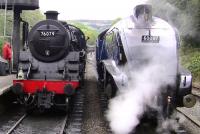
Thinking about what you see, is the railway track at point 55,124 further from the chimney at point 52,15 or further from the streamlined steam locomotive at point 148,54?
the chimney at point 52,15

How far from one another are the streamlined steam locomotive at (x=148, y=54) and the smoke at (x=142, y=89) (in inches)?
0.9

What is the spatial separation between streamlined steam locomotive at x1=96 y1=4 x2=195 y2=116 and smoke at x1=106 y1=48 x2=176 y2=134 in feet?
0.07

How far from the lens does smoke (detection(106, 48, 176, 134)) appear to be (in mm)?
9086

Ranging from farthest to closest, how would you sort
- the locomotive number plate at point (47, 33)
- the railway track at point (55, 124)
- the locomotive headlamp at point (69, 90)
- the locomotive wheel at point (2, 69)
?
the locomotive wheel at point (2, 69), the locomotive number plate at point (47, 33), the locomotive headlamp at point (69, 90), the railway track at point (55, 124)

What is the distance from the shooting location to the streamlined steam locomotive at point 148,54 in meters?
9.30

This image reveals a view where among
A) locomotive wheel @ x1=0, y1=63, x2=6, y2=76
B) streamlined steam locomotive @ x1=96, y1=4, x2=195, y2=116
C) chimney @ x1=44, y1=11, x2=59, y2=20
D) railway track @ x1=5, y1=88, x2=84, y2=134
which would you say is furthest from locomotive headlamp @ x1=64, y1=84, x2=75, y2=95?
locomotive wheel @ x1=0, y1=63, x2=6, y2=76

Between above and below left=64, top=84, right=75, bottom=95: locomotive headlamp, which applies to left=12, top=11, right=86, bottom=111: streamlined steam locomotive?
above

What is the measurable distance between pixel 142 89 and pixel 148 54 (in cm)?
96

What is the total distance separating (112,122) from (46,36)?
3184mm

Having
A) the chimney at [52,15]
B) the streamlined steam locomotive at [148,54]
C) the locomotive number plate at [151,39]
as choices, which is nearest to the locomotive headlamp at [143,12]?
the streamlined steam locomotive at [148,54]

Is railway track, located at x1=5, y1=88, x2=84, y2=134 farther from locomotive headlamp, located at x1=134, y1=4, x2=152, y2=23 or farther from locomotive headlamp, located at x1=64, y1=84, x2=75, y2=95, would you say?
locomotive headlamp, located at x1=134, y1=4, x2=152, y2=23

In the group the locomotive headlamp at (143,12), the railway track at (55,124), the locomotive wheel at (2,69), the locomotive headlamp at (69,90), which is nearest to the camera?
the railway track at (55,124)

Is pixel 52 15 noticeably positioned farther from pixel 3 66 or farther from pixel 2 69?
pixel 2 69

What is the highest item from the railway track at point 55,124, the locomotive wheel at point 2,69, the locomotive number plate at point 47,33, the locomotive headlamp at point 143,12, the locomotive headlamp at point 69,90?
the locomotive headlamp at point 143,12
